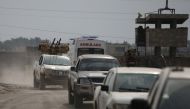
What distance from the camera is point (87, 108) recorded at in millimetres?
22188

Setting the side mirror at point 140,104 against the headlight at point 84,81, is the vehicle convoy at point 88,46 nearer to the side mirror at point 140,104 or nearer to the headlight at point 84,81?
the headlight at point 84,81

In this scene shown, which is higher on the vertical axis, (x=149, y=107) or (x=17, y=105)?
(x=149, y=107)

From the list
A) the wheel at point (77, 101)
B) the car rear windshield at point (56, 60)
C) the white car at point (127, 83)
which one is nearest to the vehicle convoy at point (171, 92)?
the white car at point (127, 83)

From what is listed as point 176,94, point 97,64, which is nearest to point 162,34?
point 97,64

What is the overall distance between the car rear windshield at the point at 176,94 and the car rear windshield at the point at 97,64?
575 inches

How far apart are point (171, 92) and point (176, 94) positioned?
0.36 ft

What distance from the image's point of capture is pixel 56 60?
3709 centimetres

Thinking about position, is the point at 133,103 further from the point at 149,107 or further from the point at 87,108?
the point at 87,108

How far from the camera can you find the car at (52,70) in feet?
116

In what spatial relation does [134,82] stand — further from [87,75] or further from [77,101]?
[77,101]

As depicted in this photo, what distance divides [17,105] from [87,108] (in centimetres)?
268

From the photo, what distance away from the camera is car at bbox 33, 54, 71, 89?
35438 millimetres

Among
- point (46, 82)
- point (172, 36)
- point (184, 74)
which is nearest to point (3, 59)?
point (172, 36)

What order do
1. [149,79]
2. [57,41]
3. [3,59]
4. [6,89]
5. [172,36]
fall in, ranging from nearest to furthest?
1. [149,79]
2. [6,89]
3. [57,41]
4. [172,36]
5. [3,59]
